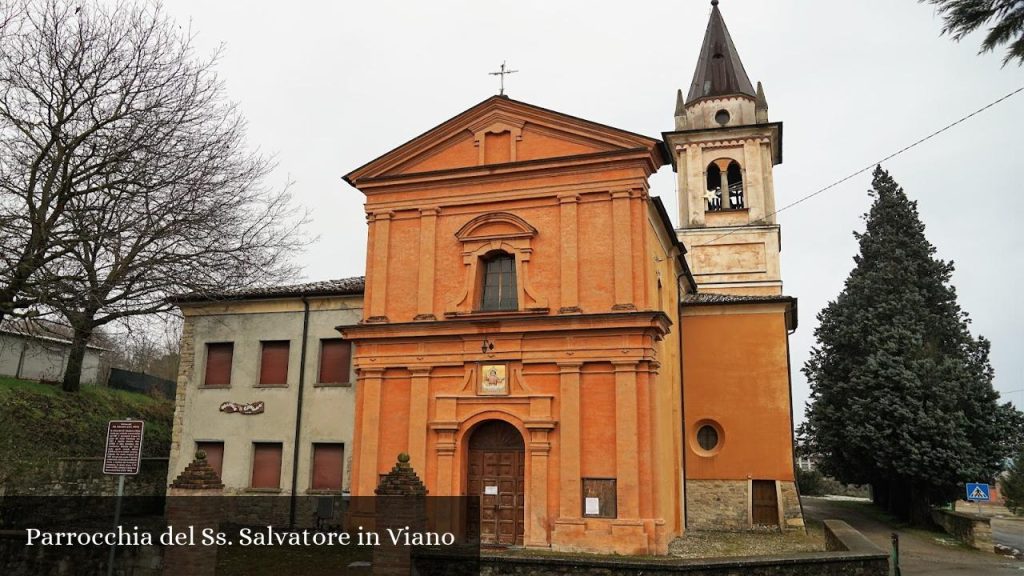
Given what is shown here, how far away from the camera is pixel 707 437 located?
2231cm

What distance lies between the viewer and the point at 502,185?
17.7 m

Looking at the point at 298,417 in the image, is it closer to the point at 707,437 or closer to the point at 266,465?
the point at 266,465

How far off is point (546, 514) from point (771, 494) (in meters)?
8.74

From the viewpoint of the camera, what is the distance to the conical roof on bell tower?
31000mm

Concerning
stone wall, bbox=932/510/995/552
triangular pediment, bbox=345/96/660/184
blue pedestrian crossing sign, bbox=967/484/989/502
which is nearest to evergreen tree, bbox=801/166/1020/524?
stone wall, bbox=932/510/995/552

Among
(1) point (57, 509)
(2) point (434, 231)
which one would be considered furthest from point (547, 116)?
(1) point (57, 509)

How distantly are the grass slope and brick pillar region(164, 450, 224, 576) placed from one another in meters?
8.46

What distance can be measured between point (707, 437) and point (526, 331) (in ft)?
28.8

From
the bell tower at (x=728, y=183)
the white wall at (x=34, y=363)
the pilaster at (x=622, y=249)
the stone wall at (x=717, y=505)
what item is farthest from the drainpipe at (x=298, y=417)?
the bell tower at (x=728, y=183)

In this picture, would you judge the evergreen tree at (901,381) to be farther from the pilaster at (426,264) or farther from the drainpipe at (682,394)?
the pilaster at (426,264)

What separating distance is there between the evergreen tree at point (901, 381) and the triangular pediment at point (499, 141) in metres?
13.4

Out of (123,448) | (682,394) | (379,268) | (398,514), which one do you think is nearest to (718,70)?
(682,394)

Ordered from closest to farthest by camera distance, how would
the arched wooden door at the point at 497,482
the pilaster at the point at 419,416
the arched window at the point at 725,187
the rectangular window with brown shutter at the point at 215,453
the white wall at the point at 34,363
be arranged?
the arched wooden door at the point at 497,482 → the pilaster at the point at 419,416 → the rectangular window with brown shutter at the point at 215,453 → the white wall at the point at 34,363 → the arched window at the point at 725,187

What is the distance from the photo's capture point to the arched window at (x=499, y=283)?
17359 millimetres
